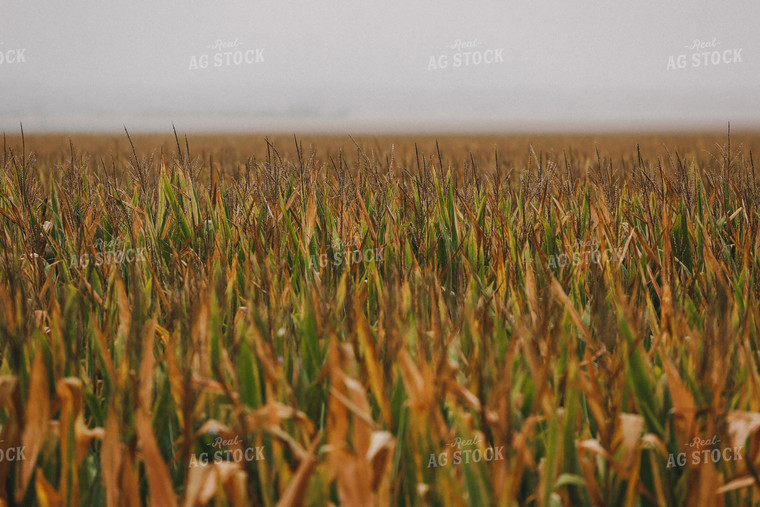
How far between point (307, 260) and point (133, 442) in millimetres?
978

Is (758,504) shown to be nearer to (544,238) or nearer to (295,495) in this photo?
(295,495)

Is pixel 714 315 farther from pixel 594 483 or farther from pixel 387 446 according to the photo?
pixel 387 446

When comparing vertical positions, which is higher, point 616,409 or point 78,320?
point 78,320

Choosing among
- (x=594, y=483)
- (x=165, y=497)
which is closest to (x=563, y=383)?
(x=594, y=483)

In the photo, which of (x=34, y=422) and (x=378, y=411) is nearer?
(x=34, y=422)

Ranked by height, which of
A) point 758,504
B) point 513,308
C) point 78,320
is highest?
point 78,320

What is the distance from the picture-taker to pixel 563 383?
1.19m

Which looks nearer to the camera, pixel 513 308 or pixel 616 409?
pixel 616 409

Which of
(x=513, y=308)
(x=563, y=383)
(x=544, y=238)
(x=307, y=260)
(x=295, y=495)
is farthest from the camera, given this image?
(x=544, y=238)

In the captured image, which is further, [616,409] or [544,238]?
[544,238]

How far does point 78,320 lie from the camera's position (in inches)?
49.3

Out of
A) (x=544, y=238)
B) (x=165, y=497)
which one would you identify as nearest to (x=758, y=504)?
(x=165, y=497)

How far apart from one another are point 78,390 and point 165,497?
1.06 feet

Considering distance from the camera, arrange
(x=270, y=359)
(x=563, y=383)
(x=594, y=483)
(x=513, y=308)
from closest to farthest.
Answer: (x=594, y=483), (x=270, y=359), (x=563, y=383), (x=513, y=308)
